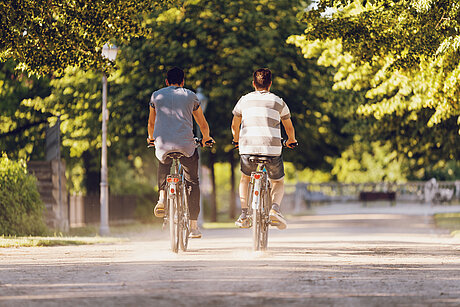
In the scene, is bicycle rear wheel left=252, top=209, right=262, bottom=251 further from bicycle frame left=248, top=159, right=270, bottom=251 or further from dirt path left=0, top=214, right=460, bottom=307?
dirt path left=0, top=214, right=460, bottom=307

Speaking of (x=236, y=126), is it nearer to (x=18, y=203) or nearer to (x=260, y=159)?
(x=260, y=159)

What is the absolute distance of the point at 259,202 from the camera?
9.91m

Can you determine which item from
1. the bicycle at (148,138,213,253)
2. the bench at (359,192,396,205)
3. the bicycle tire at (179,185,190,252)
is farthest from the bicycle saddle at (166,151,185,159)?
the bench at (359,192,396,205)

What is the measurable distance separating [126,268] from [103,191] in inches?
463

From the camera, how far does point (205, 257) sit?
990cm

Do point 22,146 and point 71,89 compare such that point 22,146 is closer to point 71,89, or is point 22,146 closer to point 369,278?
point 71,89

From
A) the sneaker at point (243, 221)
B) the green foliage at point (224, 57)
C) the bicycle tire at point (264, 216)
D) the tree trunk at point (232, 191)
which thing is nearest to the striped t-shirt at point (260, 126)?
the bicycle tire at point (264, 216)

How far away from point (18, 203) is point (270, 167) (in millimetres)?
8075

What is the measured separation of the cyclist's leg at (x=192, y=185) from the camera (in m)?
10.3

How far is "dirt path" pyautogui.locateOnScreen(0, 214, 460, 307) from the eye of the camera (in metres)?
6.53

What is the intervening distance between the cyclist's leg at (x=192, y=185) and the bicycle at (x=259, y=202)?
2.17ft

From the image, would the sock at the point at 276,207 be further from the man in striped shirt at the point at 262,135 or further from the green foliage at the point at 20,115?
the green foliage at the point at 20,115

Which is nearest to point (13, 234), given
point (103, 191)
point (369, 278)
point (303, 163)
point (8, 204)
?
point (8, 204)

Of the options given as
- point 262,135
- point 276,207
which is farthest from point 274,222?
point 262,135
